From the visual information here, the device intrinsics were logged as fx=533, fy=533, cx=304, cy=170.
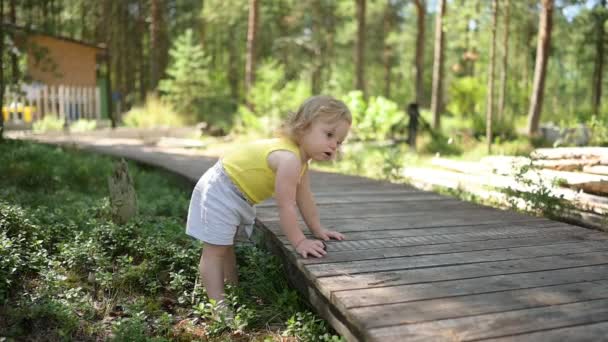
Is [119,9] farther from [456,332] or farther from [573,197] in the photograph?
[456,332]

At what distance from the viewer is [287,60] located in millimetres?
32312

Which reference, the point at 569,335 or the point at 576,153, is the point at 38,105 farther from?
the point at 569,335

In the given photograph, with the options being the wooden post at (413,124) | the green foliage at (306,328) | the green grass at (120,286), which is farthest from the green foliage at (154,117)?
the green foliage at (306,328)

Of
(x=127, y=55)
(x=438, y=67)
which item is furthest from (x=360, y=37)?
(x=127, y=55)

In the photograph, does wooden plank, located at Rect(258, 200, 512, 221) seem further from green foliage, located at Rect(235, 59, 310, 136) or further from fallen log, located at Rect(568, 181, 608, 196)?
green foliage, located at Rect(235, 59, 310, 136)

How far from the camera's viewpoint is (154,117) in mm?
17328

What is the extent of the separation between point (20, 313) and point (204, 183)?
1.25m

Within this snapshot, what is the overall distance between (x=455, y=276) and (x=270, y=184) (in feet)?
4.04

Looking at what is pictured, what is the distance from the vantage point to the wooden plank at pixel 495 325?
2.04 meters

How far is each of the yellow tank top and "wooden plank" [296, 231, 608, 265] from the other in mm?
393

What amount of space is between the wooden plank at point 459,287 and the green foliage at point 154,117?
50.2 feet

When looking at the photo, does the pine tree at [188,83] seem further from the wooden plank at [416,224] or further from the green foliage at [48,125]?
the wooden plank at [416,224]

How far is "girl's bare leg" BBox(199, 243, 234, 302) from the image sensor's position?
3.25 metres

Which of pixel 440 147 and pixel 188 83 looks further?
pixel 188 83
